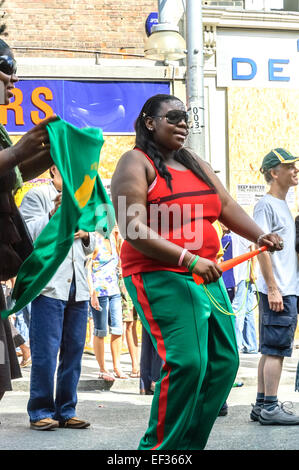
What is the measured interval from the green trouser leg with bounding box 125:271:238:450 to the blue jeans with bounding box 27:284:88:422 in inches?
86.6

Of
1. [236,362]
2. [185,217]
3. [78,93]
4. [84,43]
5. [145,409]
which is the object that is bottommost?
[145,409]

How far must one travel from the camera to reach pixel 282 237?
6820 millimetres

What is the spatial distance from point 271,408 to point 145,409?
4.88 ft

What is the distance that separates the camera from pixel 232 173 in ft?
49.2

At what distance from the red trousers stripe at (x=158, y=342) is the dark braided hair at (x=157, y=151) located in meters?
0.54

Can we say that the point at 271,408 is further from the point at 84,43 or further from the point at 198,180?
the point at 84,43

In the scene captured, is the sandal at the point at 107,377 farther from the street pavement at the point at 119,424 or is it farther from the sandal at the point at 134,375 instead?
the sandal at the point at 134,375

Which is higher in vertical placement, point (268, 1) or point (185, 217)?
point (268, 1)

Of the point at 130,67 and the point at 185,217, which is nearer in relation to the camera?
the point at 185,217

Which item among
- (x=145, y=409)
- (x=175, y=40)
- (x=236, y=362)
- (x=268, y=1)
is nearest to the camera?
(x=236, y=362)

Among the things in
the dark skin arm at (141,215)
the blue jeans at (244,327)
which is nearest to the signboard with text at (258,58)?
the blue jeans at (244,327)

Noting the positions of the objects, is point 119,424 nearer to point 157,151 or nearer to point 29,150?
point 157,151

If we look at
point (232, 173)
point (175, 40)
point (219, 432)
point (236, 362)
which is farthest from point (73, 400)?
point (232, 173)

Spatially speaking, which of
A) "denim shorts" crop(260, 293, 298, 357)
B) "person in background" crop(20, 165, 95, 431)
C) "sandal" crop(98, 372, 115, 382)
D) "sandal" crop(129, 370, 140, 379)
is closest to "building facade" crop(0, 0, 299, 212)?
"sandal" crop(129, 370, 140, 379)
